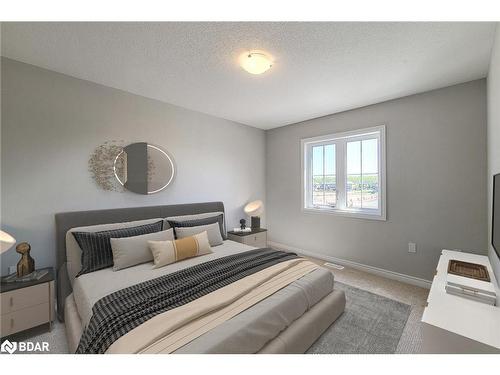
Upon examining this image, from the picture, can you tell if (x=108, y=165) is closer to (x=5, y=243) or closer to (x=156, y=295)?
(x=5, y=243)

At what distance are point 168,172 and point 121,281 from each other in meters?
1.54

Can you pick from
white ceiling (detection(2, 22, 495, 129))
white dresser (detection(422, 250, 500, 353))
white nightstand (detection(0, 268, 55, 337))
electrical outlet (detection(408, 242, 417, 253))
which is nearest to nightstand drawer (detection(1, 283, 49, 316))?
white nightstand (detection(0, 268, 55, 337))

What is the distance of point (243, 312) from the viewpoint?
1.37m

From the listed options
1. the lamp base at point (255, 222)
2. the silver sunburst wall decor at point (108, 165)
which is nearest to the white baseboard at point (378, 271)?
the lamp base at point (255, 222)

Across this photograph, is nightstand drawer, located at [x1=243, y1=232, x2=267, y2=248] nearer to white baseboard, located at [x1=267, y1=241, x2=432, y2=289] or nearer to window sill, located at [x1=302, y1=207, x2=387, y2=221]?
white baseboard, located at [x1=267, y1=241, x2=432, y2=289]

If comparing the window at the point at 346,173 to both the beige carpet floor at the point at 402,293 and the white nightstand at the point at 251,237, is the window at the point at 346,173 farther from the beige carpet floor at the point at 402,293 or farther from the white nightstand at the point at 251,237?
the white nightstand at the point at 251,237

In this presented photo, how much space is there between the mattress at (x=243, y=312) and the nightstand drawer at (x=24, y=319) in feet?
0.95

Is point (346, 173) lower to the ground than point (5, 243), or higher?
higher

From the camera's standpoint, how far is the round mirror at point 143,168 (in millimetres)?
2559

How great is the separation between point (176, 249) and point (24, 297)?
3.93 ft

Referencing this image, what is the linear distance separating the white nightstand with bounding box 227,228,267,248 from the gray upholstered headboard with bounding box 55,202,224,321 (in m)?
0.95

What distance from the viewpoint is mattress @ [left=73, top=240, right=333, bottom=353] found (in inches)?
44.9

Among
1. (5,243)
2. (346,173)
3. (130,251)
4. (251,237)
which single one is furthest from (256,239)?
(5,243)
